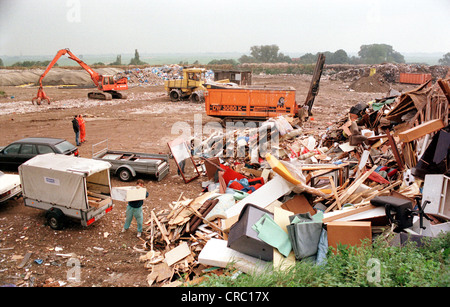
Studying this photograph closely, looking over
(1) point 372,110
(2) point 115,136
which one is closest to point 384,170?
(1) point 372,110

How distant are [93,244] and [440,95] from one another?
8829mm

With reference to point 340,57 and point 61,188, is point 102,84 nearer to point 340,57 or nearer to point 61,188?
point 61,188

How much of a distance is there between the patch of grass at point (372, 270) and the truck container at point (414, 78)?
38701 millimetres

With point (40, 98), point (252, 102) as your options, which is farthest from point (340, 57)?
point (40, 98)

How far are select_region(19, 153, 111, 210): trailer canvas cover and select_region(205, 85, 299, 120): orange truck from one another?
1005cm

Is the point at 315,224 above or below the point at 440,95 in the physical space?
below

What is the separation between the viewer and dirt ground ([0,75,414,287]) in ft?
19.2

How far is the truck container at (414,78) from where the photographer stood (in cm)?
3609

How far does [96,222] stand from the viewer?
25.5 ft

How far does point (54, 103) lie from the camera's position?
24.1 meters

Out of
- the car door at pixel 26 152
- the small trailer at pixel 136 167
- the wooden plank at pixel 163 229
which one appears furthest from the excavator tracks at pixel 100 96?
the wooden plank at pixel 163 229
